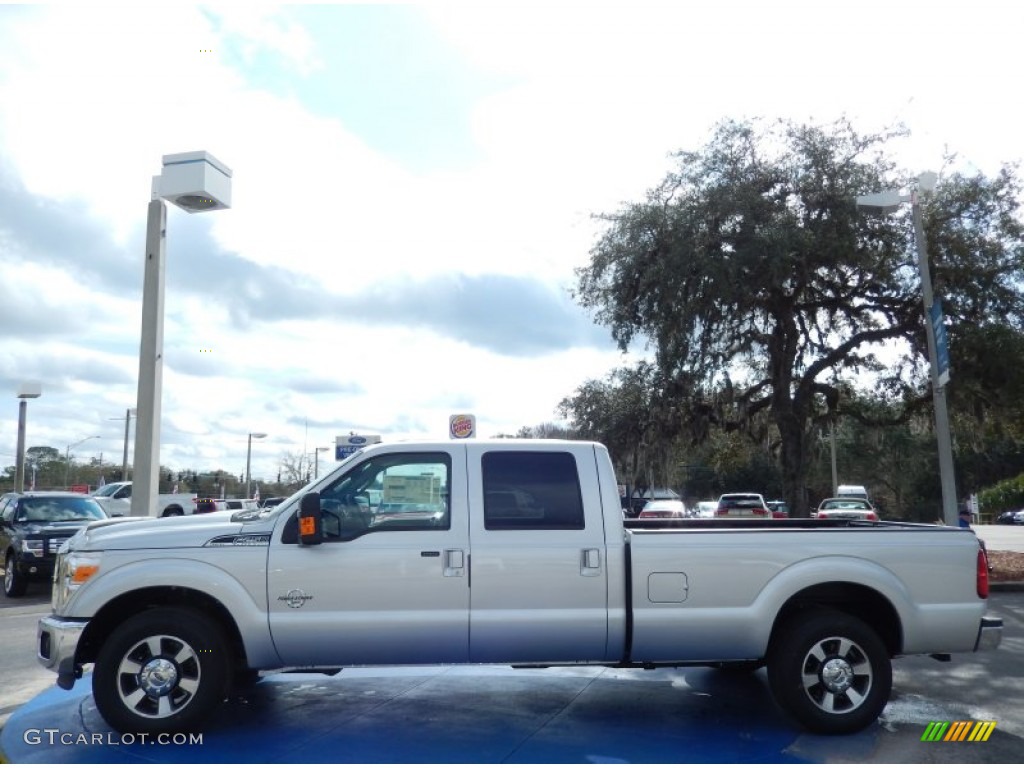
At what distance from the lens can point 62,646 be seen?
595cm

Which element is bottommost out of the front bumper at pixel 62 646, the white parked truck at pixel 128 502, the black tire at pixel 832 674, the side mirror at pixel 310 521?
the black tire at pixel 832 674

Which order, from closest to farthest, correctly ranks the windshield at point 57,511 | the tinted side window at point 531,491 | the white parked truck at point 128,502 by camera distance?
the tinted side window at point 531,491 < the windshield at point 57,511 < the white parked truck at point 128,502

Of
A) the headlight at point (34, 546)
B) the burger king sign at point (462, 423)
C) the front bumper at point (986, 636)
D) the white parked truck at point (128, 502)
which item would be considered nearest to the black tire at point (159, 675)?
the front bumper at point (986, 636)

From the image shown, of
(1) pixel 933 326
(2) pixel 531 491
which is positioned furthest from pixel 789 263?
(2) pixel 531 491

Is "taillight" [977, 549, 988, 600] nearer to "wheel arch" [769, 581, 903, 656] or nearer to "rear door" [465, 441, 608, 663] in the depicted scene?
"wheel arch" [769, 581, 903, 656]

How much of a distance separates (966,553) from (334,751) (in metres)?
4.62

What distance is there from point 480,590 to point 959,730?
3594 mm

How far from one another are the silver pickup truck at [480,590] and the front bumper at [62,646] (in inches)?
0.5

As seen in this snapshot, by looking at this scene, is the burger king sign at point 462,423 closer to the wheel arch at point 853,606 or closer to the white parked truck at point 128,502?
the wheel arch at point 853,606

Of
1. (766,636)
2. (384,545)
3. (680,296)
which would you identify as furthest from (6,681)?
(680,296)

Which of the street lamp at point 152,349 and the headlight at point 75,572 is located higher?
the street lamp at point 152,349

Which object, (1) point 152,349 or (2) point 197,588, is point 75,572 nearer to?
(2) point 197,588

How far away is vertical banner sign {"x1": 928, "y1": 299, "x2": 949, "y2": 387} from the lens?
14172 millimetres

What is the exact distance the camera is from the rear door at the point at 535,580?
20.6 ft
